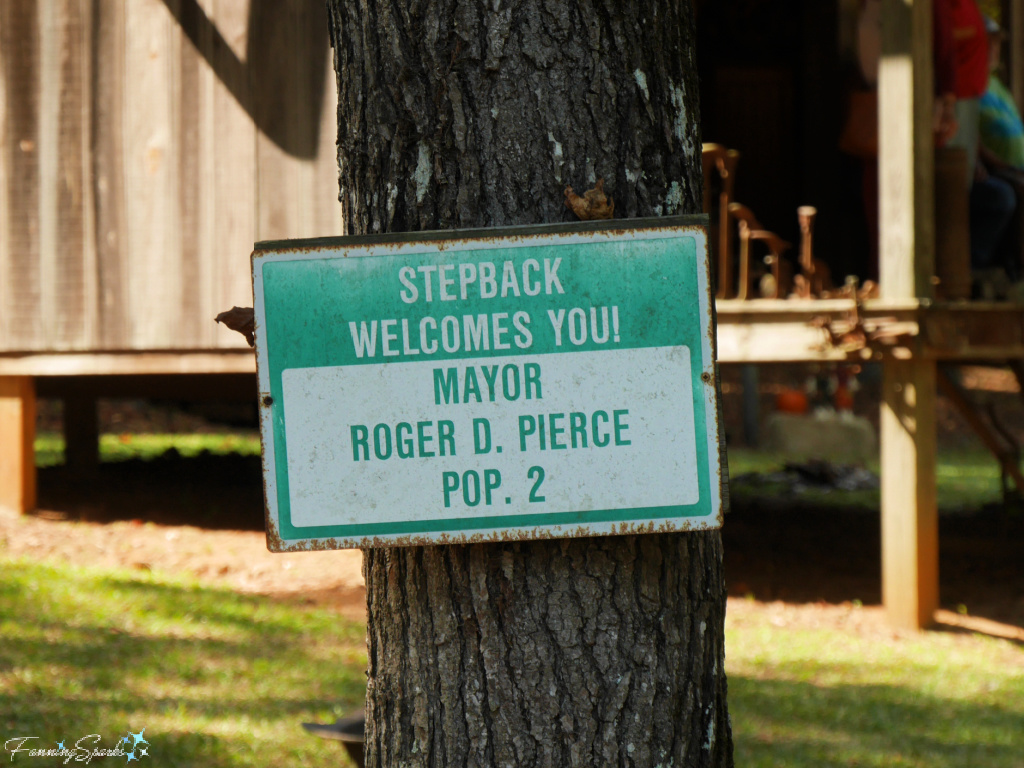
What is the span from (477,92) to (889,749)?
10.9 feet

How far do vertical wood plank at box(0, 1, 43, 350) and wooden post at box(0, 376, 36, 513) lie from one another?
11.6 inches

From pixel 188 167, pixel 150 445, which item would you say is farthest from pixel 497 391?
pixel 150 445

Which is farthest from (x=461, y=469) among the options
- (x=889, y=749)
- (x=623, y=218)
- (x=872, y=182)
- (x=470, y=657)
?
(x=872, y=182)

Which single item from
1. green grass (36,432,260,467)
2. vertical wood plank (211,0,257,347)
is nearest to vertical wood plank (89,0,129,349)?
vertical wood plank (211,0,257,347)

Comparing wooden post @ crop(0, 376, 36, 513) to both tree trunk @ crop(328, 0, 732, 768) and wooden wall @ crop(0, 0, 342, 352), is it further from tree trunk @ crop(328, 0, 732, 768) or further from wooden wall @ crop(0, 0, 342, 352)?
tree trunk @ crop(328, 0, 732, 768)

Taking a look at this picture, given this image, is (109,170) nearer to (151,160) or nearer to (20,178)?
(151,160)

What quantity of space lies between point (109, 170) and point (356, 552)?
2647mm

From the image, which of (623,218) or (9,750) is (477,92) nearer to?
(623,218)

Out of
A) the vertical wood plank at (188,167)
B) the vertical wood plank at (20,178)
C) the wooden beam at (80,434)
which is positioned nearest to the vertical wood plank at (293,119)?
the vertical wood plank at (188,167)

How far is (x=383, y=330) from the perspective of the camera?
1544mm

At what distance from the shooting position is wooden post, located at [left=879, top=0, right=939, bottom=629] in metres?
5.32

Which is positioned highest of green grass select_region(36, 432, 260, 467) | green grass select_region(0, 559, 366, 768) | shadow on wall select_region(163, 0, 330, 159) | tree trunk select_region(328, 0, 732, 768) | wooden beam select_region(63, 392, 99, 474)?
shadow on wall select_region(163, 0, 330, 159)

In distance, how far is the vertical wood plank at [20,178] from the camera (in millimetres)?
6613

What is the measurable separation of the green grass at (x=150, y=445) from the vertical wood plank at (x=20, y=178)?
4100 millimetres
